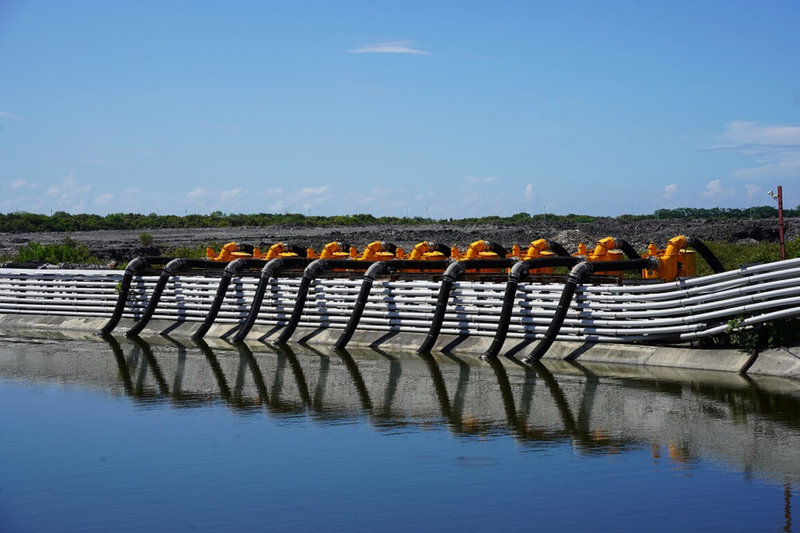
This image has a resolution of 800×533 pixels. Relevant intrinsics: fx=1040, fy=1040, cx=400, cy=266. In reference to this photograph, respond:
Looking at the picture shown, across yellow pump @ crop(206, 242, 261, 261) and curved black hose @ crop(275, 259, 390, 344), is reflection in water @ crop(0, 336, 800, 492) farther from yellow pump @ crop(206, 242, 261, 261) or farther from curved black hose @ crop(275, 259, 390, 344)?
yellow pump @ crop(206, 242, 261, 261)

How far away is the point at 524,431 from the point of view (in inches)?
594

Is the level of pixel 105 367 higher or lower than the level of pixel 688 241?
lower

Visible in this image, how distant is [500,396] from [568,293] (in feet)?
13.3

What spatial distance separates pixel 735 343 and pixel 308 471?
32.5 feet

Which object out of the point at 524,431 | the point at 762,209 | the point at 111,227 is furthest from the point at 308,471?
the point at 762,209

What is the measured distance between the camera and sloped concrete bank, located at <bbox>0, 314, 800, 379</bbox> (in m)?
18.8

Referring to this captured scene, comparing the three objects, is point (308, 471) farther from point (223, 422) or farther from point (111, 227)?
point (111, 227)

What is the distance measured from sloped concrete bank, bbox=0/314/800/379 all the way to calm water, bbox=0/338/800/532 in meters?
0.64

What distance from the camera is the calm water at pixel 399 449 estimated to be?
11.0 m

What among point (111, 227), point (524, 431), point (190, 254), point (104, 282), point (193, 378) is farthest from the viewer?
point (111, 227)

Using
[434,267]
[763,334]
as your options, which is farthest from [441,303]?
[763,334]

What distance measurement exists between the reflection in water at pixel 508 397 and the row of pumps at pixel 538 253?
3.83 metres

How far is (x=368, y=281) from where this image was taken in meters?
24.9

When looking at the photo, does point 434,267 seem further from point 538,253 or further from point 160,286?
point 160,286
